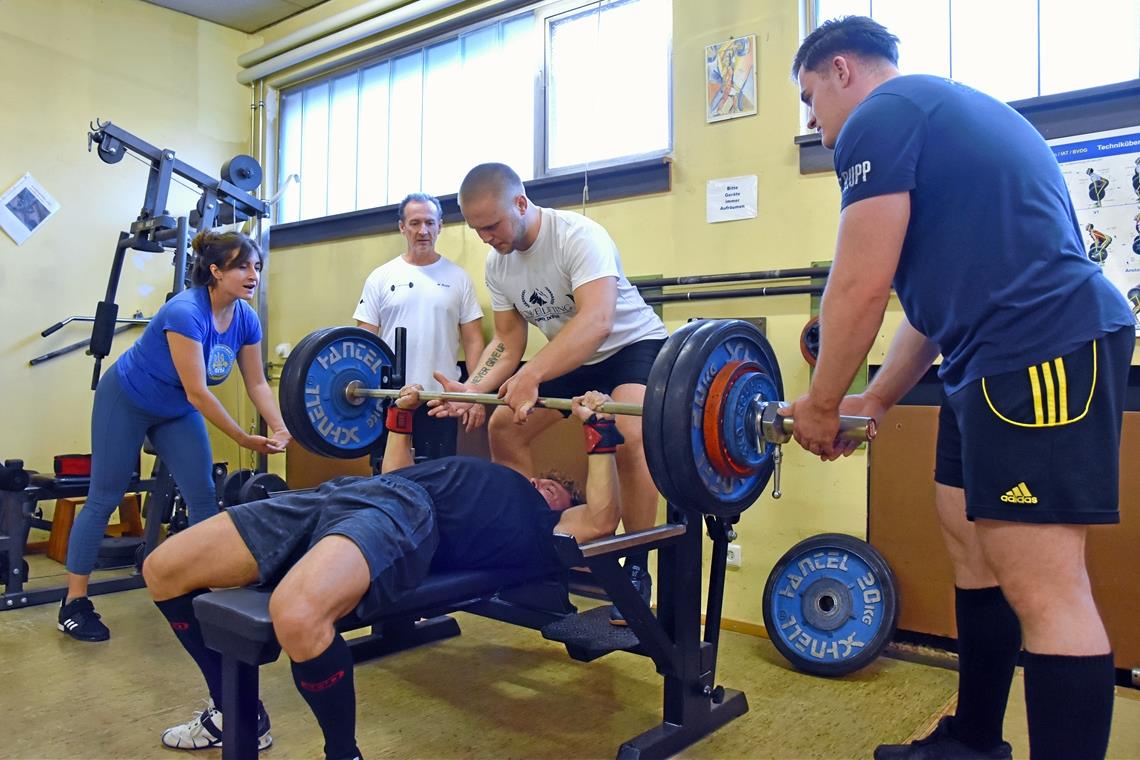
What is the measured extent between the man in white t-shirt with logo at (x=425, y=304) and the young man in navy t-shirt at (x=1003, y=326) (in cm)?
196

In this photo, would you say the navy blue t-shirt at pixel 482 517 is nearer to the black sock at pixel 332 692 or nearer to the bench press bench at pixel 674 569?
the bench press bench at pixel 674 569

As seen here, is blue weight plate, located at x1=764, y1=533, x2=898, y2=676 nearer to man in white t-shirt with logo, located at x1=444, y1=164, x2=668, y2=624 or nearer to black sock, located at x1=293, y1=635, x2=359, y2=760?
man in white t-shirt with logo, located at x1=444, y1=164, x2=668, y2=624

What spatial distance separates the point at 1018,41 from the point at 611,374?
4.84 ft

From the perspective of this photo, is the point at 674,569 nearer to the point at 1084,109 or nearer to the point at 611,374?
the point at 611,374

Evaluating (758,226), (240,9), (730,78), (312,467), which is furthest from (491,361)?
(240,9)

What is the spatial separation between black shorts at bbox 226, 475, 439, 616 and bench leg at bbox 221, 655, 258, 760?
0.17m

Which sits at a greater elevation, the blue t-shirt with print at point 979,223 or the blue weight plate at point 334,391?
the blue t-shirt with print at point 979,223

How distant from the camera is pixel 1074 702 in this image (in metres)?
1.17

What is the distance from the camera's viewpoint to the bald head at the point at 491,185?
2.18 metres

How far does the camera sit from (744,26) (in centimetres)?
272

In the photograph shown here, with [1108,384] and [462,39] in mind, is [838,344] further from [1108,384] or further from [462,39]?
[462,39]

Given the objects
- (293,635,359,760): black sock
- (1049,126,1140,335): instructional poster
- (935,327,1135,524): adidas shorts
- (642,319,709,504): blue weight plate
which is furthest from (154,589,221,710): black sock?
(1049,126,1140,335): instructional poster

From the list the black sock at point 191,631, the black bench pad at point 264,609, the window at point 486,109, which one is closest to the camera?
the black bench pad at point 264,609

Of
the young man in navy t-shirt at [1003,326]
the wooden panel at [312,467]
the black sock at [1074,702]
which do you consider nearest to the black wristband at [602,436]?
the young man in navy t-shirt at [1003,326]
